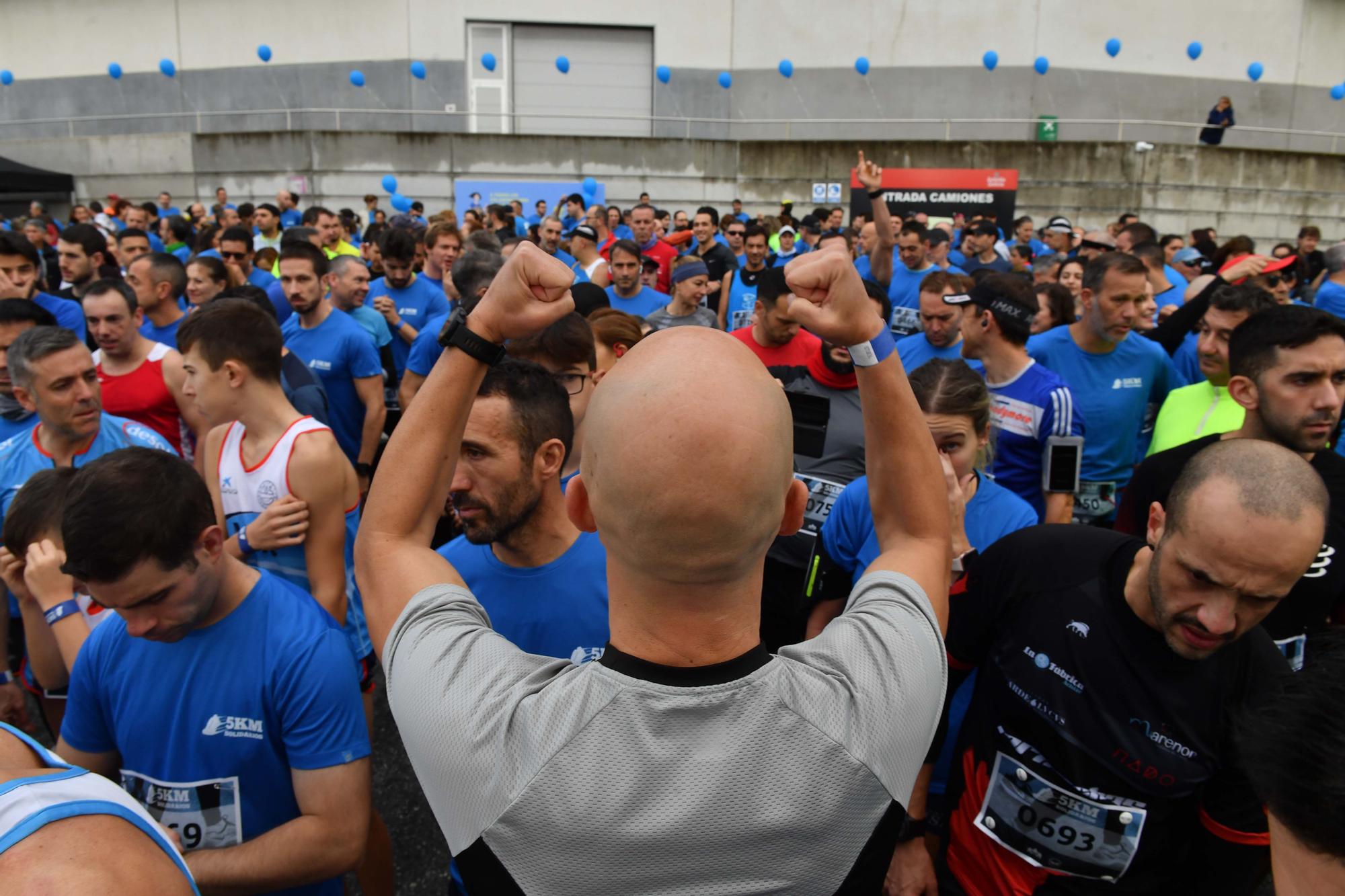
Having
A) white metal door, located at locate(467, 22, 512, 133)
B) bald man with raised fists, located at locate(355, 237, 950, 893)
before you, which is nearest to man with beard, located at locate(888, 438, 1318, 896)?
bald man with raised fists, located at locate(355, 237, 950, 893)

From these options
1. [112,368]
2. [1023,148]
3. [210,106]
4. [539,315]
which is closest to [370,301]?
[112,368]

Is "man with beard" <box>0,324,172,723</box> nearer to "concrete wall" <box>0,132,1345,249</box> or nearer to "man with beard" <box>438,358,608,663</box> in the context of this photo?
"man with beard" <box>438,358,608,663</box>

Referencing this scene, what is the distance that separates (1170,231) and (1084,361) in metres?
18.1

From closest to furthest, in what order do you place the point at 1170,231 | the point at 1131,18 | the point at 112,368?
the point at 112,368, the point at 1170,231, the point at 1131,18

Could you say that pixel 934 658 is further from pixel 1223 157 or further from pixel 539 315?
pixel 1223 157

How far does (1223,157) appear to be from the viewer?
789 inches

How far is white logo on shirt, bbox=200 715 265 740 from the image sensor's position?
2113 millimetres

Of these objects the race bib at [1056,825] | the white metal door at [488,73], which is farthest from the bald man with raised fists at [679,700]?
the white metal door at [488,73]

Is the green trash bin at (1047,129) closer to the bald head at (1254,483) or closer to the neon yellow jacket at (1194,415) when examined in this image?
the neon yellow jacket at (1194,415)

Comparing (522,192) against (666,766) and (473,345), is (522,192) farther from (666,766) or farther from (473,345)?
(666,766)

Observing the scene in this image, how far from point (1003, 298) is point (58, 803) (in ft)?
14.0

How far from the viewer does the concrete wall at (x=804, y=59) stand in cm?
2397

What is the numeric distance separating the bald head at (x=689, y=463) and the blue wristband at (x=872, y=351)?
1.13ft

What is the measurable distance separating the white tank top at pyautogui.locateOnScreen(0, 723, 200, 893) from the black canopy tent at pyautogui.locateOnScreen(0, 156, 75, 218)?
24160mm
